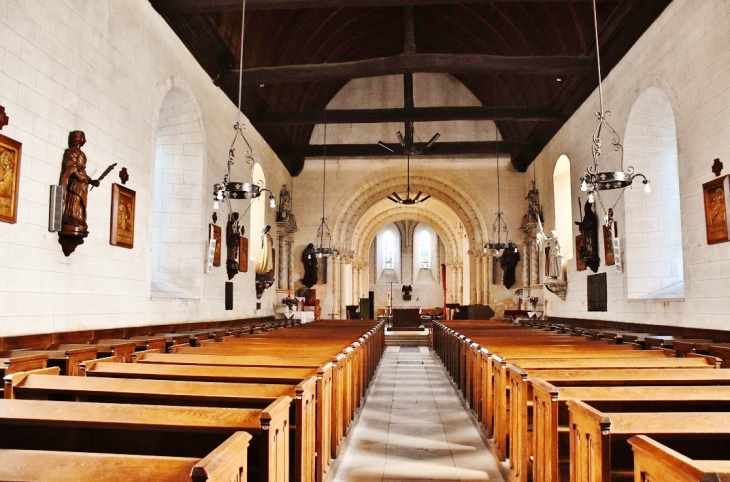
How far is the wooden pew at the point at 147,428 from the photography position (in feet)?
7.50

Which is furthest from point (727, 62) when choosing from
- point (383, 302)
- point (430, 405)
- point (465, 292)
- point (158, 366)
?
point (383, 302)

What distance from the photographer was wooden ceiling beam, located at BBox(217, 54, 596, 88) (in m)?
9.45

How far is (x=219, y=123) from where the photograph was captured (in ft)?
34.2

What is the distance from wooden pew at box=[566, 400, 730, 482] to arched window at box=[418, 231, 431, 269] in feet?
101

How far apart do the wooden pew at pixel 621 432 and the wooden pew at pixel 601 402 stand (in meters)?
0.22

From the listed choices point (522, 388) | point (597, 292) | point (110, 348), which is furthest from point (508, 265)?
point (522, 388)

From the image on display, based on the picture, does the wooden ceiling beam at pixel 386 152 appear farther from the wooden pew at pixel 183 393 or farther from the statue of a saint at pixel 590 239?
the wooden pew at pixel 183 393

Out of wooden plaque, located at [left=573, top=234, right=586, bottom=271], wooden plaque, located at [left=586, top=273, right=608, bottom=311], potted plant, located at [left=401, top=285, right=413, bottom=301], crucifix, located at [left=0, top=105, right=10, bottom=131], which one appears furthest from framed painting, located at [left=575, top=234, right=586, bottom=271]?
potted plant, located at [left=401, top=285, right=413, bottom=301]

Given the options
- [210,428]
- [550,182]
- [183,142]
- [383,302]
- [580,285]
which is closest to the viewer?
[210,428]

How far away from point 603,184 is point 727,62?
1.70 meters

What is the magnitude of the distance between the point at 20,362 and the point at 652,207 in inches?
332

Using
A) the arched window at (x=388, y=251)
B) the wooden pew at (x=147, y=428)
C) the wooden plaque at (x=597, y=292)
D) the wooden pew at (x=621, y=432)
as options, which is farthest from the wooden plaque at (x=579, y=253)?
the arched window at (x=388, y=251)

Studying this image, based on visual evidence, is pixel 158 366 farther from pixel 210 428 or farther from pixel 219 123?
pixel 219 123

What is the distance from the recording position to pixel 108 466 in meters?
1.71
